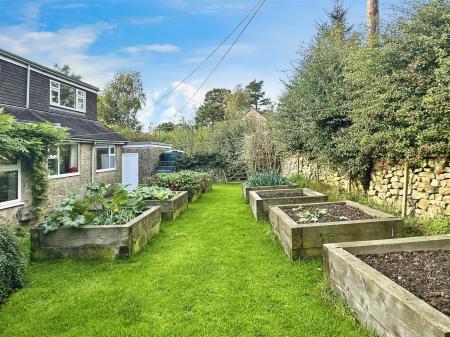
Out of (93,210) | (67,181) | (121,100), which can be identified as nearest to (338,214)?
(93,210)

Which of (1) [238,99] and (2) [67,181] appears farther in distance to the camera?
(1) [238,99]

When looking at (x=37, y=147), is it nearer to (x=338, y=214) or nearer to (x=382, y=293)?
(x=338, y=214)

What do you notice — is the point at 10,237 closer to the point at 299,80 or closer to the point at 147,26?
the point at 299,80

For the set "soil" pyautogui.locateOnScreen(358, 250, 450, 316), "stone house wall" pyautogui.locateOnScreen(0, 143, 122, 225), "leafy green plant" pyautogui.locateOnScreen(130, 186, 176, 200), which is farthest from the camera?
"leafy green plant" pyautogui.locateOnScreen(130, 186, 176, 200)

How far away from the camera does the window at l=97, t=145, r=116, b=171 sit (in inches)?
580

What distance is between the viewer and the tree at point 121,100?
31.4 meters

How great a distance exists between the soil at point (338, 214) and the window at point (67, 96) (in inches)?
498

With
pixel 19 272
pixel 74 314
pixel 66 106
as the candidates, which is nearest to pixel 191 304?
pixel 74 314

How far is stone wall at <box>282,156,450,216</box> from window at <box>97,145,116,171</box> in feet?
37.1

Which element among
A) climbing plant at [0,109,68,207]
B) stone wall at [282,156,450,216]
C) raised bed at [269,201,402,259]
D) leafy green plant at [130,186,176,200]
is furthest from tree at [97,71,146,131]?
raised bed at [269,201,402,259]

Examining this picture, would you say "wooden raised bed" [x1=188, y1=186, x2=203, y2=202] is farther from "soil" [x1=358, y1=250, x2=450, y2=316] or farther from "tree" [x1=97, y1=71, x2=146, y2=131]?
"tree" [x1=97, y1=71, x2=146, y2=131]

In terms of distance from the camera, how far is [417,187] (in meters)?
5.55

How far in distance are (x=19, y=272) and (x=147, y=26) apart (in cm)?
1200

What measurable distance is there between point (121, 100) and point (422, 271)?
32415 millimetres
